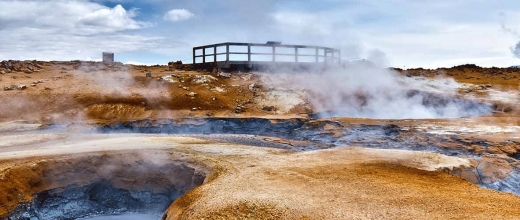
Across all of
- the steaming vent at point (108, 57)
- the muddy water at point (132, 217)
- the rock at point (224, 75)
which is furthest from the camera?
the steaming vent at point (108, 57)

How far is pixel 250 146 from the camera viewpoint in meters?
9.55

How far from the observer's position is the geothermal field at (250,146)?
543 cm

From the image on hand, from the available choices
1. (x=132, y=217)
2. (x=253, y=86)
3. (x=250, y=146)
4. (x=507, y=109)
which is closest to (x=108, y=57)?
(x=253, y=86)

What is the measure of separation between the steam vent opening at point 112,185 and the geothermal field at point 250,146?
24mm

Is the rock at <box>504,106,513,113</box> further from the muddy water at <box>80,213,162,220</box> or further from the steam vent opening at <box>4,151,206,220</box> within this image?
the muddy water at <box>80,213,162,220</box>

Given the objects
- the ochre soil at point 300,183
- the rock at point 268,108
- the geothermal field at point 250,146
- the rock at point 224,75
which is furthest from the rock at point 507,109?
the rock at point 224,75

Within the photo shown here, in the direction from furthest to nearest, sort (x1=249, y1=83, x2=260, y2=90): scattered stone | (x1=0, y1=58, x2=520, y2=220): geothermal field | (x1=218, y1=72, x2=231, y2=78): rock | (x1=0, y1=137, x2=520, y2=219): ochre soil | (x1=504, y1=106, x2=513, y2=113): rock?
(x1=218, y1=72, x2=231, y2=78): rock, (x1=249, y1=83, x2=260, y2=90): scattered stone, (x1=504, y1=106, x2=513, y2=113): rock, (x1=0, y1=58, x2=520, y2=220): geothermal field, (x1=0, y1=137, x2=520, y2=219): ochre soil

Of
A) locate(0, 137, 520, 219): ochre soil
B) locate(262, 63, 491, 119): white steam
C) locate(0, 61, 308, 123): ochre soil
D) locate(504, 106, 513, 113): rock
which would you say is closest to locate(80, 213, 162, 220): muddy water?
locate(0, 137, 520, 219): ochre soil

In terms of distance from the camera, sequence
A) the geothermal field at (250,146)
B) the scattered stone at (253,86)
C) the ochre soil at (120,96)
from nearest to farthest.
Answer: the geothermal field at (250,146), the ochre soil at (120,96), the scattered stone at (253,86)

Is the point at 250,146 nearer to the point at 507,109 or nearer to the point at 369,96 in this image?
the point at 369,96

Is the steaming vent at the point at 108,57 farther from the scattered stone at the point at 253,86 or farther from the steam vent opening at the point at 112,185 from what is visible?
the steam vent opening at the point at 112,185

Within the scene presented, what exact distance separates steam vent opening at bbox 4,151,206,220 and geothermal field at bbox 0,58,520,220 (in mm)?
24

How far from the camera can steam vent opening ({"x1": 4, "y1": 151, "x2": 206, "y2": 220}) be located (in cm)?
760

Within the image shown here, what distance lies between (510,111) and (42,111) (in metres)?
17.3
